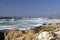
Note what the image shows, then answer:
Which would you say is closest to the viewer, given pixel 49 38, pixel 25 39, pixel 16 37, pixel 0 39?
pixel 49 38

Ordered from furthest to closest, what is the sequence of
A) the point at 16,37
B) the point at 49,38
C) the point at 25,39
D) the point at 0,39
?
the point at 16,37, the point at 25,39, the point at 0,39, the point at 49,38

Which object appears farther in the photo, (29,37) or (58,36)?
(29,37)

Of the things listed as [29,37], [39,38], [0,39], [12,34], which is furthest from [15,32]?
[39,38]

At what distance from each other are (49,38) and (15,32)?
Result: 3.93 m

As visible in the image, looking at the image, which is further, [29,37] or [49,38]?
[29,37]

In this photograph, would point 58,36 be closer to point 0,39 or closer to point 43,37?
point 43,37

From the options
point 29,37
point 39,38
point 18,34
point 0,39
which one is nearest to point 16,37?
point 18,34

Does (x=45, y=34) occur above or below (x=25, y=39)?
above

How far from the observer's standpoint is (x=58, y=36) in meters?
5.89

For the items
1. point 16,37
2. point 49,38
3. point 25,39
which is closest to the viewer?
point 49,38

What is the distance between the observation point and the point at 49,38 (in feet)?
18.3

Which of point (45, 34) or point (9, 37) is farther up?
point (45, 34)

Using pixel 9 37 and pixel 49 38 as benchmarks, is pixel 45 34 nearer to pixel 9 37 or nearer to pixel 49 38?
pixel 49 38

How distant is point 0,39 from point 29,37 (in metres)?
1.73
